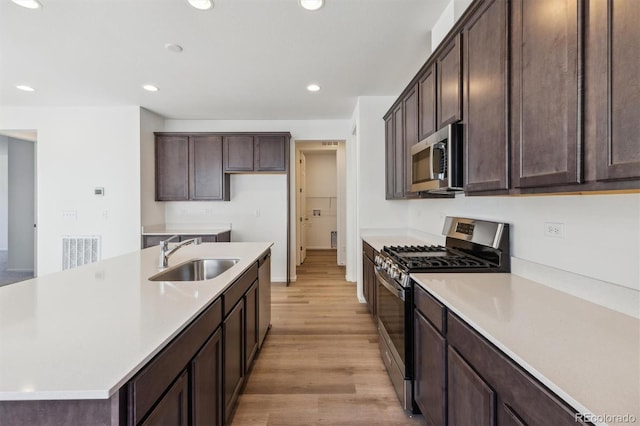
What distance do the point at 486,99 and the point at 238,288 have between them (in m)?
1.72

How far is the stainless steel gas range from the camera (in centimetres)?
181

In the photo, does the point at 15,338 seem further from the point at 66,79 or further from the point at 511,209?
the point at 66,79

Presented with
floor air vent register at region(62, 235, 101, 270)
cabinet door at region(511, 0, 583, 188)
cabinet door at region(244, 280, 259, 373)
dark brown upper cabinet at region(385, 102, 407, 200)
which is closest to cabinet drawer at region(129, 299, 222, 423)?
cabinet door at region(244, 280, 259, 373)

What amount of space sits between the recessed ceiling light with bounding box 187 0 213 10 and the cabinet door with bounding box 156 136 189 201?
2.81m

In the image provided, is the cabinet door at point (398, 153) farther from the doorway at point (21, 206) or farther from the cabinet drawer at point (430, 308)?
the doorway at point (21, 206)

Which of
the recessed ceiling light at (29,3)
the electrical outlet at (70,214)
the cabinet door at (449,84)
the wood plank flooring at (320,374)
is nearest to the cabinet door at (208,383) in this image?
the wood plank flooring at (320,374)

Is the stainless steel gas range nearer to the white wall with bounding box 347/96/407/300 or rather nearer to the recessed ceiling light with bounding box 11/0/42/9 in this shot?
the white wall with bounding box 347/96/407/300

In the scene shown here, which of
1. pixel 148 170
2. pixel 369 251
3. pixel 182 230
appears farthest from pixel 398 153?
pixel 148 170

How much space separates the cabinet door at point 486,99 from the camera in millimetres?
1406

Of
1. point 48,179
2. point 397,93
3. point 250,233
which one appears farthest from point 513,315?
point 48,179

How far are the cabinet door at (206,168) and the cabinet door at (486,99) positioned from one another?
3.75m

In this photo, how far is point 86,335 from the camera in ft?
3.20

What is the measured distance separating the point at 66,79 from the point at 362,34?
3222 millimetres

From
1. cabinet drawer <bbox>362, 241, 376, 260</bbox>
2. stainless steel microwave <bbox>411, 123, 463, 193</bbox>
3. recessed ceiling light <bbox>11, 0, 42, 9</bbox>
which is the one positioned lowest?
cabinet drawer <bbox>362, 241, 376, 260</bbox>
